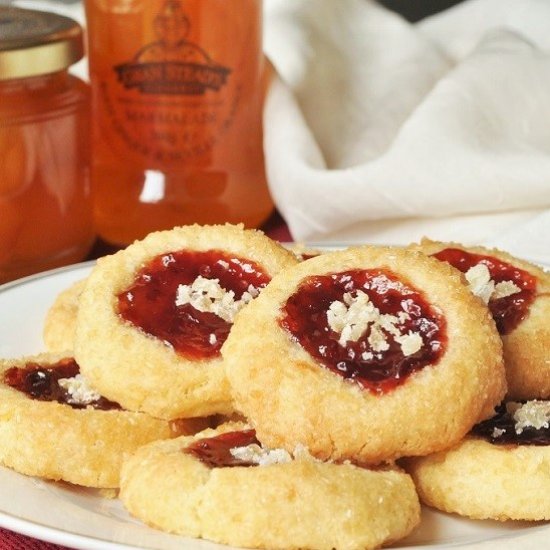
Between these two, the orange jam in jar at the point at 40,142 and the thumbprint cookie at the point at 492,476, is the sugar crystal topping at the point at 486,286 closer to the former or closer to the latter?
the thumbprint cookie at the point at 492,476

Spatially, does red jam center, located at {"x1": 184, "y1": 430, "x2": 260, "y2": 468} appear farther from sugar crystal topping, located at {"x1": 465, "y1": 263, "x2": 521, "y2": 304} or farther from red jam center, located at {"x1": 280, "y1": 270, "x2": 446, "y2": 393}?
sugar crystal topping, located at {"x1": 465, "y1": 263, "x2": 521, "y2": 304}

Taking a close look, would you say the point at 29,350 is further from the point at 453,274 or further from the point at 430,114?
the point at 430,114

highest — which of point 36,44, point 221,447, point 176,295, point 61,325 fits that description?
point 36,44

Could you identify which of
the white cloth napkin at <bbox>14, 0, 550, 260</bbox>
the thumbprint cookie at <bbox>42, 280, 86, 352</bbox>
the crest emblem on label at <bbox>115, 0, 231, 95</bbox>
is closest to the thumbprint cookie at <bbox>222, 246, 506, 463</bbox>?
the thumbprint cookie at <bbox>42, 280, 86, 352</bbox>

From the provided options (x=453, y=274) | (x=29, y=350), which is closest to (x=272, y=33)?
(x=29, y=350)

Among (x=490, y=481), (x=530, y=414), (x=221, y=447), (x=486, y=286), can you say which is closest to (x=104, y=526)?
(x=221, y=447)

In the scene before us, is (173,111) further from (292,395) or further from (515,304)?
(292,395)

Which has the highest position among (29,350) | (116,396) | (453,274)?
(453,274)
